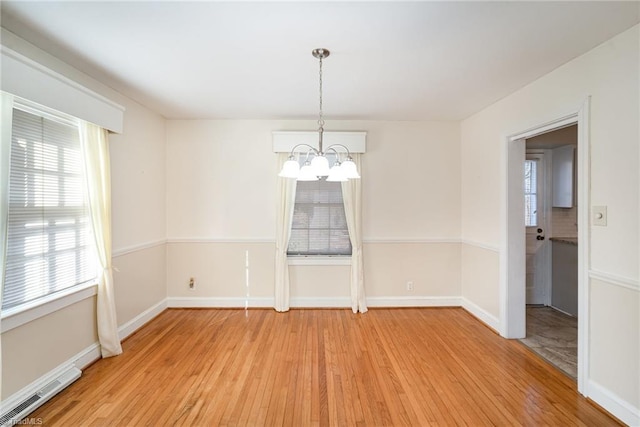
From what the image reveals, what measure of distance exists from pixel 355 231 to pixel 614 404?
264 cm

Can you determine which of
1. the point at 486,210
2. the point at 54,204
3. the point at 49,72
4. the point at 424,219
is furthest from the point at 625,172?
the point at 54,204

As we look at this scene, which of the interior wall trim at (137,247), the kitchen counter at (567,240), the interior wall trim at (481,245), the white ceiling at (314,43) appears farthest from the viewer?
the kitchen counter at (567,240)

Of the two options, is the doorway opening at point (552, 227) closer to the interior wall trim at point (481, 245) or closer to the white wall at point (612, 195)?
the interior wall trim at point (481, 245)

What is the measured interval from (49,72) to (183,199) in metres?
2.05

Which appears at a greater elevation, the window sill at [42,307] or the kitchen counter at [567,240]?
the kitchen counter at [567,240]

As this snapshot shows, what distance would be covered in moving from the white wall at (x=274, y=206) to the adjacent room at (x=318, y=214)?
0.10 feet

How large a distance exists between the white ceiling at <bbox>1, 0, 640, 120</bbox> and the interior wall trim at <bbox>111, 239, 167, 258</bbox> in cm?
165

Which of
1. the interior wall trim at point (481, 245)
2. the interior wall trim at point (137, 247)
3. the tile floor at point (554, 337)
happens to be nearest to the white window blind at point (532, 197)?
the interior wall trim at point (481, 245)

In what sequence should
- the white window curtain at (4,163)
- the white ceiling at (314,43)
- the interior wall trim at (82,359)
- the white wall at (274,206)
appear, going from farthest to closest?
the white wall at (274,206)
the interior wall trim at (82,359)
the white window curtain at (4,163)
the white ceiling at (314,43)

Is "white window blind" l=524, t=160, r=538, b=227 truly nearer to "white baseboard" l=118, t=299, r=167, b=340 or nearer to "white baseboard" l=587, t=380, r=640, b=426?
"white baseboard" l=587, t=380, r=640, b=426

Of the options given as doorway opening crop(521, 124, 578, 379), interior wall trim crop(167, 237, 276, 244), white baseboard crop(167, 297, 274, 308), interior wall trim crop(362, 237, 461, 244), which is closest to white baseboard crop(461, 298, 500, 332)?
doorway opening crop(521, 124, 578, 379)

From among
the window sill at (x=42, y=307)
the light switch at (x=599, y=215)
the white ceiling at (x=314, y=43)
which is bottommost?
the window sill at (x=42, y=307)

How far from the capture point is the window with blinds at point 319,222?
3883 mm

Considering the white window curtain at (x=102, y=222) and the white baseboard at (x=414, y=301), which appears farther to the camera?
the white baseboard at (x=414, y=301)
